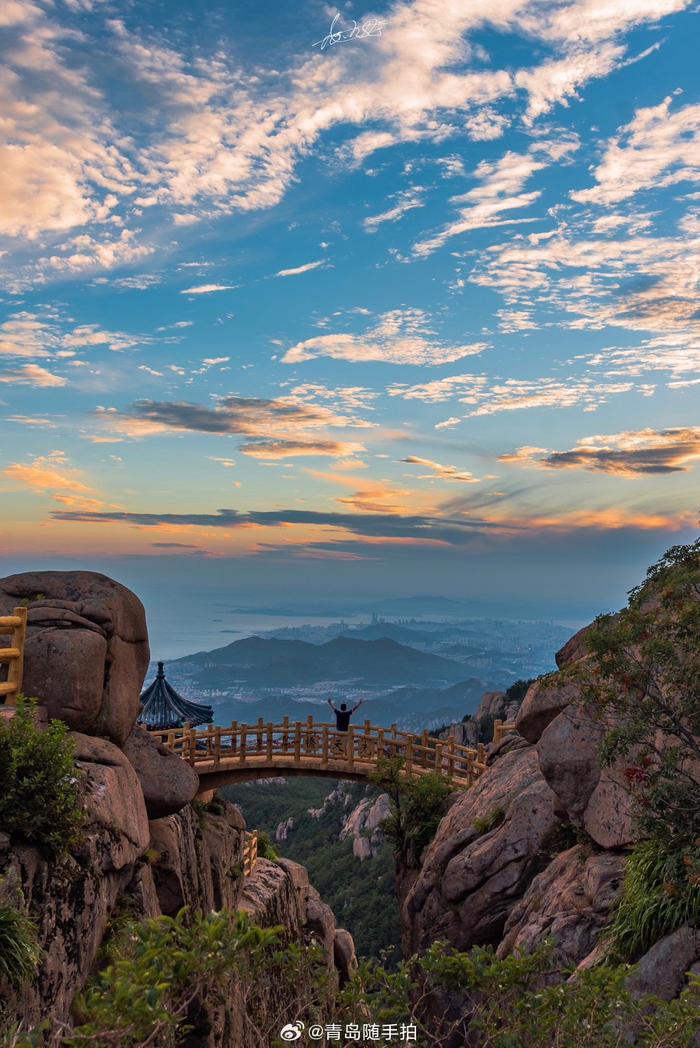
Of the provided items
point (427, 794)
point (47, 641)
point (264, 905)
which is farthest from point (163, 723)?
point (47, 641)

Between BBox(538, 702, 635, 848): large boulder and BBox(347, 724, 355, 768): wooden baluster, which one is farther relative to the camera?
BBox(347, 724, 355, 768): wooden baluster

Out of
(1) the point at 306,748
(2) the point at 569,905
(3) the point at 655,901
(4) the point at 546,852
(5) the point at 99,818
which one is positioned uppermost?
(5) the point at 99,818

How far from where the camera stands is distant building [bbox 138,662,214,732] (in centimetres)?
3009

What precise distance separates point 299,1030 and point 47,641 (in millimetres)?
9828

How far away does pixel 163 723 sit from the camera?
1187 inches

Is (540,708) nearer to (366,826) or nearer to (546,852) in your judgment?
(546,852)

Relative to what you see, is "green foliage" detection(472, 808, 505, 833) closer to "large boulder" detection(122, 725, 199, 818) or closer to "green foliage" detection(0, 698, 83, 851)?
"large boulder" detection(122, 725, 199, 818)

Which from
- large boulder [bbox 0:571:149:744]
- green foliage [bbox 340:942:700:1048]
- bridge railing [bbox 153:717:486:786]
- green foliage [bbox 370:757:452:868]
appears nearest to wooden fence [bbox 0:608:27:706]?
large boulder [bbox 0:571:149:744]

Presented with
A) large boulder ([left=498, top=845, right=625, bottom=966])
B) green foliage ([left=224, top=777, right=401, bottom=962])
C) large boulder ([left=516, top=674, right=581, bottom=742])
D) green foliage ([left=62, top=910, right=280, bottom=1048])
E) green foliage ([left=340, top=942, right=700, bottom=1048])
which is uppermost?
green foliage ([left=62, top=910, right=280, bottom=1048])

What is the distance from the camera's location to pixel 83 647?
14117 mm

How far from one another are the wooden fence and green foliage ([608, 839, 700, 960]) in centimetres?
1071

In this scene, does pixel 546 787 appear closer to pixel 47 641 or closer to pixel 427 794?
pixel 427 794

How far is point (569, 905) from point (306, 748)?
17979mm

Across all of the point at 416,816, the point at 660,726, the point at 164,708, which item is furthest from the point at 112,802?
the point at 164,708
